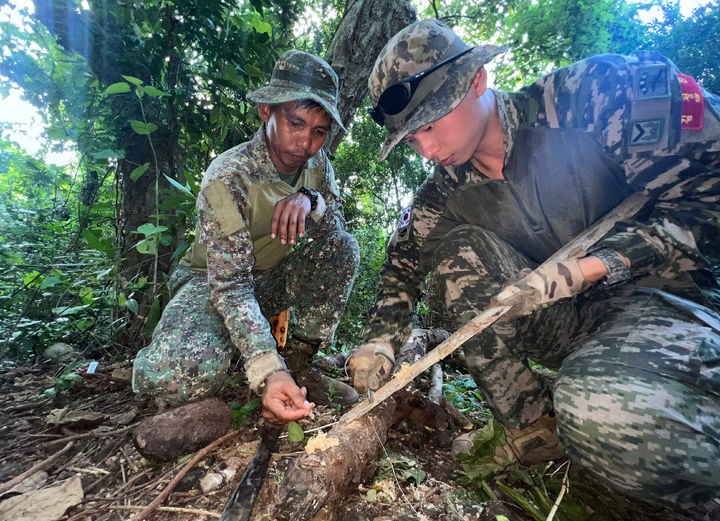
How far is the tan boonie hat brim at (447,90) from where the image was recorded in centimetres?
150

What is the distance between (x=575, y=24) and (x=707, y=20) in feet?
13.5

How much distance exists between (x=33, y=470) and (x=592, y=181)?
3.15 meters

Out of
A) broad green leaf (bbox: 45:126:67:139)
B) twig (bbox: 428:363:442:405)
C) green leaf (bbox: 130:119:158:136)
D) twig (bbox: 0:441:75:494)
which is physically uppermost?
broad green leaf (bbox: 45:126:67:139)

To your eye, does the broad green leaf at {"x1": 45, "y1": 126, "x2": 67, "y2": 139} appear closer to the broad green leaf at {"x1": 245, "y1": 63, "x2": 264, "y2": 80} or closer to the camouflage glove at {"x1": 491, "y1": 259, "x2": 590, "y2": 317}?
the broad green leaf at {"x1": 245, "y1": 63, "x2": 264, "y2": 80}

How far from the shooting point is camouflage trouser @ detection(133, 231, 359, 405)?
2.05 metres

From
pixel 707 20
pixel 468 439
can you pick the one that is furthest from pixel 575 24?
pixel 468 439

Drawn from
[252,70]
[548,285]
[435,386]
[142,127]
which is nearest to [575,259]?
[548,285]

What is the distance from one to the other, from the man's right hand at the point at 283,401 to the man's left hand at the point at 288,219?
35.9 inches

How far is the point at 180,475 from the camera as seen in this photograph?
1557 millimetres

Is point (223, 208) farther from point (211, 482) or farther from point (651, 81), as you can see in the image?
point (651, 81)

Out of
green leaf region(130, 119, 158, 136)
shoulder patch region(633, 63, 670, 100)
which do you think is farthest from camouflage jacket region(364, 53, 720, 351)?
green leaf region(130, 119, 158, 136)

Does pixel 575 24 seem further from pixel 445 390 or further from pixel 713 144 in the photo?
pixel 445 390

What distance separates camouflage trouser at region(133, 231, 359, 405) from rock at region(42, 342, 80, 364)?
135 centimetres

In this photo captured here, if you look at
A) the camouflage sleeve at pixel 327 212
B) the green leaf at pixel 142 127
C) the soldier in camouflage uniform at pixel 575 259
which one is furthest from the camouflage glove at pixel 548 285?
the green leaf at pixel 142 127
